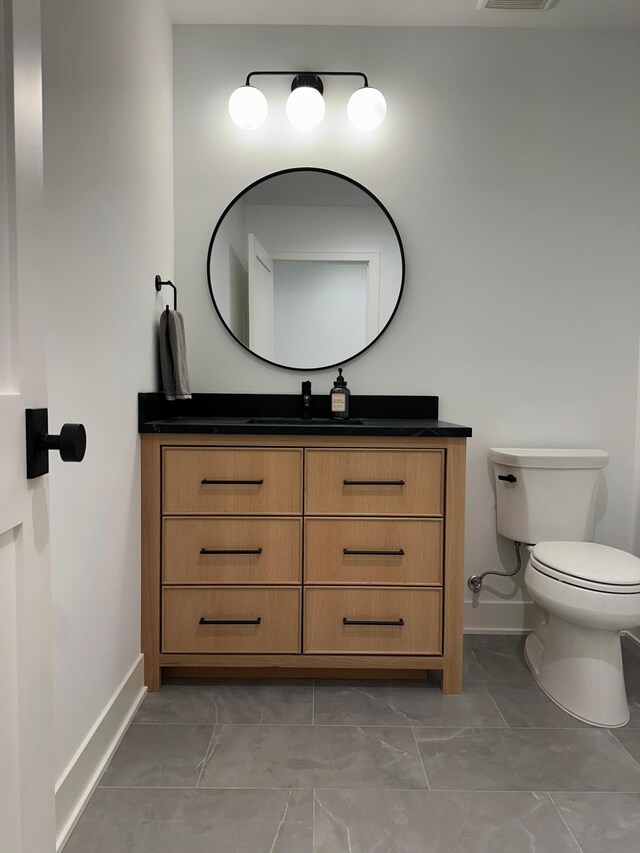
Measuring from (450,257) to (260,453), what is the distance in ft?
3.94

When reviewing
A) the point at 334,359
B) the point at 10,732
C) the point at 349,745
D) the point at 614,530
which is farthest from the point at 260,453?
the point at 614,530

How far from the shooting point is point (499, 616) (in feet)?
8.33

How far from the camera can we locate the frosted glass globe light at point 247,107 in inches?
91.5

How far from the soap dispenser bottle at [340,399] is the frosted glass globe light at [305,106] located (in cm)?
103

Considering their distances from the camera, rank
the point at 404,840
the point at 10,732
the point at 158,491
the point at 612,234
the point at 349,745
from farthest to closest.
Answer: the point at 612,234 → the point at 158,491 → the point at 349,745 → the point at 404,840 → the point at 10,732

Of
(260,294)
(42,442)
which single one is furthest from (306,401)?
(42,442)

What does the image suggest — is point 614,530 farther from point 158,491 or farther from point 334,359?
point 158,491

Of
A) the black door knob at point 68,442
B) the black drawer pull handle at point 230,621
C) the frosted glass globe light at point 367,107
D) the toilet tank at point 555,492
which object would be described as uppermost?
the frosted glass globe light at point 367,107

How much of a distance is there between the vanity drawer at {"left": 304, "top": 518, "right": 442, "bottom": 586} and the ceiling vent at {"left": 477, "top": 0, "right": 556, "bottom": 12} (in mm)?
1959

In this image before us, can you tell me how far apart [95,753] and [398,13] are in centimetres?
277

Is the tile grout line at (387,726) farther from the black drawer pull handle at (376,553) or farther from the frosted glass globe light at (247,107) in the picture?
the frosted glass globe light at (247,107)

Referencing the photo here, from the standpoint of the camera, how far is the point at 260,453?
2000 millimetres

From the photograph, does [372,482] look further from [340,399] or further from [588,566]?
[588,566]

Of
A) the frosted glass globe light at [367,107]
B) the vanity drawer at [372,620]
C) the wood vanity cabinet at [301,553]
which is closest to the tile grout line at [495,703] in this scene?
the wood vanity cabinet at [301,553]
